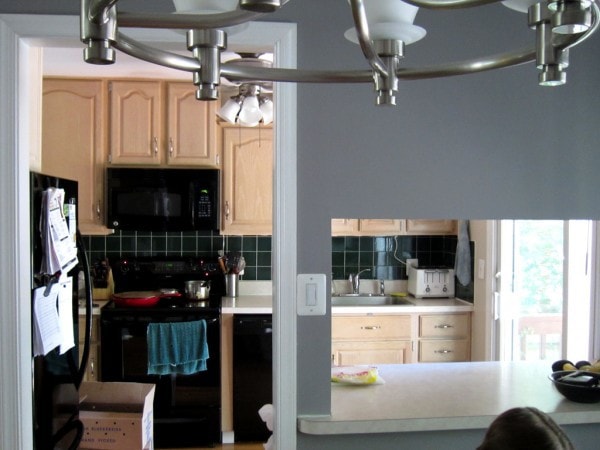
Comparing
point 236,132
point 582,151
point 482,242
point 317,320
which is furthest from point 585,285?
point 236,132

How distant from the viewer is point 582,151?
Result: 2.04m

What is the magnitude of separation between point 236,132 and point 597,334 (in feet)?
8.57

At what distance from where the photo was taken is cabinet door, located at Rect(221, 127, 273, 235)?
4.29m

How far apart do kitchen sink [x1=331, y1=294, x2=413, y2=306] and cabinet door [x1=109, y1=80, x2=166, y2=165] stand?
165cm

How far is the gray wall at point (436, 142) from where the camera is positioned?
1.90 m

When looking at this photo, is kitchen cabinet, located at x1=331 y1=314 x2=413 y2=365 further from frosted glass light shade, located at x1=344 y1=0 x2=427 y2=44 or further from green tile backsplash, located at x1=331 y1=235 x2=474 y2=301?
frosted glass light shade, located at x1=344 y1=0 x2=427 y2=44

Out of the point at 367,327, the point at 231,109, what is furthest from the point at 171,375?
the point at 231,109

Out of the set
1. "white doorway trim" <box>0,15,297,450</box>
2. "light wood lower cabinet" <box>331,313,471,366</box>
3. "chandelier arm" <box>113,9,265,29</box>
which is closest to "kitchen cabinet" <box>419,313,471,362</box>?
"light wood lower cabinet" <box>331,313,471,366</box>

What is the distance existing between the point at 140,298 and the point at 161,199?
2.17 feet

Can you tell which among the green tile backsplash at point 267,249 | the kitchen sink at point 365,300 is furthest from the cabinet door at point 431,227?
the kitchen sink at point 365,300

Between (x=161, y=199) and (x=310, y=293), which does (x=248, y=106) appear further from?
(x=310, y=293)

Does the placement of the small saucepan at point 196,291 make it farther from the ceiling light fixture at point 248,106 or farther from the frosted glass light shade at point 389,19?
the frosted glass light shade at point 389,19

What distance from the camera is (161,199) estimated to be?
411cm

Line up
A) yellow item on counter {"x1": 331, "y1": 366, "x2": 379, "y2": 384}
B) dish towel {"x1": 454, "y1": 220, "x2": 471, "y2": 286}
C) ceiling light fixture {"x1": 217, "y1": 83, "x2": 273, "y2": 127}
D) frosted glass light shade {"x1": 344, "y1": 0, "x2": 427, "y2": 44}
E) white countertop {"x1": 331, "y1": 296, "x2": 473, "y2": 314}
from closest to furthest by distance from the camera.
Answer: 1. frosted glass light shade {"x1": 344, "y1": 0, "x2": 427, "y2": 44}
2. yellow item on counter {"x1": 331, "y1": 366, "x2": 379, "y2": 384}
3. ceiling light fixture {"x1": 217, "y1": 83, "x2": 273, "y2": 127}
4. white countertop {"x1": 331, "y1": 296, "x2": 473, "y2": 314}
5. dish towel {"x1": 454, "y1": 220, "x2": 471, "y2": 286}
